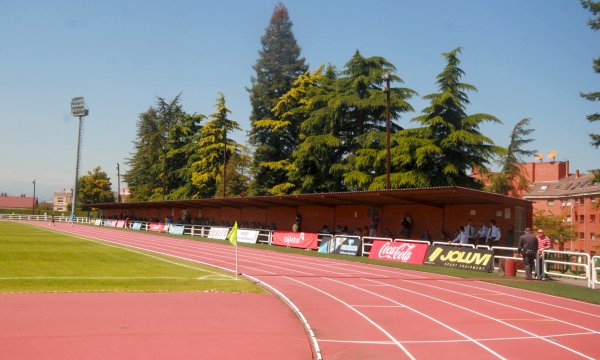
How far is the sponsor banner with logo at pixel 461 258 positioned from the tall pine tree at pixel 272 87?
31.2 metres

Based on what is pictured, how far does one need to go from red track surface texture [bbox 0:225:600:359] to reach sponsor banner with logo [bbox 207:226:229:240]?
23.6 m

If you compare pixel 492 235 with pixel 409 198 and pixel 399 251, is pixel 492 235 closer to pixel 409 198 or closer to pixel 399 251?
pixel 399 251

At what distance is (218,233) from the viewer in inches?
1646

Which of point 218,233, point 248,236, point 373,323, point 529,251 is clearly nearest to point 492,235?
point 529,251

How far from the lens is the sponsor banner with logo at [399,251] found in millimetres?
23031

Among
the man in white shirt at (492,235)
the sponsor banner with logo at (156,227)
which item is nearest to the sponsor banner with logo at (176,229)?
the sponsor banner with logo at (156,227)

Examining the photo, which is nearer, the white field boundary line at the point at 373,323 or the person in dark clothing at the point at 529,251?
the white field boundary line at the point at 373,323

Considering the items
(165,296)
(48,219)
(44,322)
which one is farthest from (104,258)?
(48,219)

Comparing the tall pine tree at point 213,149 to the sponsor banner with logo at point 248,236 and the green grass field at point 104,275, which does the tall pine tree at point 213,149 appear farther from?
the green grass field at point 104,275

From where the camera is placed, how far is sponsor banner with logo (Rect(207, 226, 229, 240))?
4081 centimetres

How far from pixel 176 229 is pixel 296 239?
760 inches

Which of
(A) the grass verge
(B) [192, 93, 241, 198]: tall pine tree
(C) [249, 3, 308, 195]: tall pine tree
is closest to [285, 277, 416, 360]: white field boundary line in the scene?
(A) the grass verge

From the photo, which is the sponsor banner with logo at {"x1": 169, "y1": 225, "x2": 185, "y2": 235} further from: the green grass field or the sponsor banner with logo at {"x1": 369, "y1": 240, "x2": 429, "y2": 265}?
the green grass field

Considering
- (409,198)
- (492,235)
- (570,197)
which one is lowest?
(492,235)
